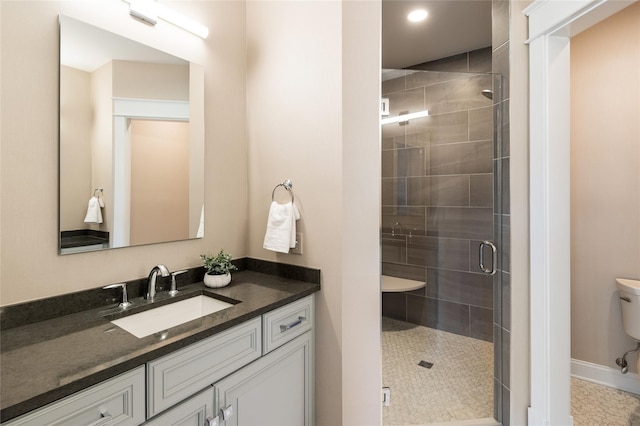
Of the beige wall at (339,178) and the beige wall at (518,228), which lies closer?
the beige wall at (339,178)

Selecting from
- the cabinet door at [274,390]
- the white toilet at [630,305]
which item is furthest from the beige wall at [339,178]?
the white toilet at [630,305]

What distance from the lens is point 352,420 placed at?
58.4 inches

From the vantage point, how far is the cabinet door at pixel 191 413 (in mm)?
900

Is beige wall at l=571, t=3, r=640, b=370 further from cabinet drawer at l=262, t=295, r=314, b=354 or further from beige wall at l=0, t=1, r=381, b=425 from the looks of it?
cabinet drawer at l=262, t=295, r=314, b=354

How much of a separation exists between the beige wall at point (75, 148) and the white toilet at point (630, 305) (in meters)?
3.09

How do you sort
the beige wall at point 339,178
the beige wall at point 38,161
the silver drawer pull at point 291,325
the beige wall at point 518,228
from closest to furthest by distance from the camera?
1. the beige wall at point 38,161
2. the silver drawer pull at point 291,325
3. the beige wall at point 339,178
4. the beige wall at point 518,228

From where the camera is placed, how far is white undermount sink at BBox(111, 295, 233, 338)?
1.15 m

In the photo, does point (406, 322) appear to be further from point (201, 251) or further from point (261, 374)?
point (201, 251)


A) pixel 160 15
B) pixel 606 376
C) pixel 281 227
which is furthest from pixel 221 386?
pixel 606 376

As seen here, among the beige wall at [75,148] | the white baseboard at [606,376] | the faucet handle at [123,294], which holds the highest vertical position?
the beige wall at [75,148]

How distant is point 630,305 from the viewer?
1.92 meters

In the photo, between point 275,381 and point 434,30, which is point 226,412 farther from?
point 434,30

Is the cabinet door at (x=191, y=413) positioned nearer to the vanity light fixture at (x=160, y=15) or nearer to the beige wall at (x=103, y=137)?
the beige wall at (x=103, y=137)

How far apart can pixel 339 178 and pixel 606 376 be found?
2.47 meters
